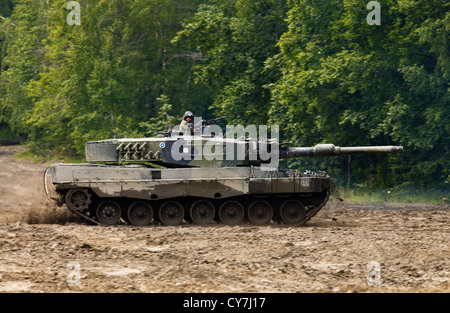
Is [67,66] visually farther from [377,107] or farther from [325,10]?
[377,107]

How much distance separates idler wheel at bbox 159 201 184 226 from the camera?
1712cm

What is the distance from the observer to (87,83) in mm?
29500

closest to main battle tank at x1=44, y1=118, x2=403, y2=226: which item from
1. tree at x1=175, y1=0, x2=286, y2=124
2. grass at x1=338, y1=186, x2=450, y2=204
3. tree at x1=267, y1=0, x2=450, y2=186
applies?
tree at x1=267, y1=0, x2=450, y2=186

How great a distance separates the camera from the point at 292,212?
17109mm

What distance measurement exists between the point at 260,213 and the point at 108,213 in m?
3.58

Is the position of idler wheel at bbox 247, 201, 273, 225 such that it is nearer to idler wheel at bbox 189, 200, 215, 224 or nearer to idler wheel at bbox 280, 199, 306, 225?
idler wheel at bbox 280, 199, 306, 225

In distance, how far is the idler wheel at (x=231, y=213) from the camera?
17.1 metres

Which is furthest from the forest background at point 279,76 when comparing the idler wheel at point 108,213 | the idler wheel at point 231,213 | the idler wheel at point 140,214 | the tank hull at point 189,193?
the idler wheel at point 108,213
